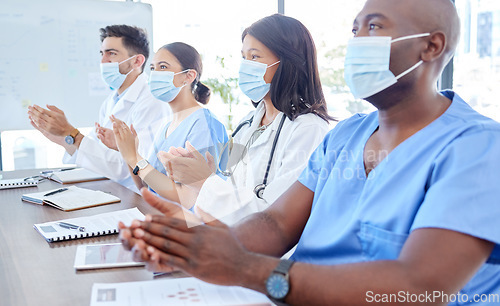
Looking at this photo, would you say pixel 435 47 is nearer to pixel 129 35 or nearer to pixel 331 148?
pixel 331 148

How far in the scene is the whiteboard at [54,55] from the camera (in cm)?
358

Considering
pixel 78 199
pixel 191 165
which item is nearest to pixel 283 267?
pixel 191 165

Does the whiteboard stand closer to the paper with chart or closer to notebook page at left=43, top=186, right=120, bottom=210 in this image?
notebook page at left=43, top=186, right=120, bottom=210

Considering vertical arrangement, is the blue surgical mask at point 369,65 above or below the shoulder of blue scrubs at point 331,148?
above

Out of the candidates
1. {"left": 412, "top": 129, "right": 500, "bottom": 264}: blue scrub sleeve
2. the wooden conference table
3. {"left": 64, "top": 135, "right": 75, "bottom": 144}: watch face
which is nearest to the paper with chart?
the wooden conference table

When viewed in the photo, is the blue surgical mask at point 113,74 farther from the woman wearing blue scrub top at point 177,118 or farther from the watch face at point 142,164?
the watch face at point 142,164

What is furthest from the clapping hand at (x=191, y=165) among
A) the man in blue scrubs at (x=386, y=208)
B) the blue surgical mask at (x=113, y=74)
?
the blue surgical mask at (x=113, y=74)

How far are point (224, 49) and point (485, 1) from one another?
2.18 m

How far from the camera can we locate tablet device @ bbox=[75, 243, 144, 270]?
1185 mm

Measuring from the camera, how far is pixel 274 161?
5.91ft

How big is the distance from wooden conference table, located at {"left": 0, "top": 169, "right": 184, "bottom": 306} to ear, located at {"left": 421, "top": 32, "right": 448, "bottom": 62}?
856mm

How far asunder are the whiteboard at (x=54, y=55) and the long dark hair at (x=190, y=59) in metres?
1.53

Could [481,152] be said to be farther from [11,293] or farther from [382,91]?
[11,293]

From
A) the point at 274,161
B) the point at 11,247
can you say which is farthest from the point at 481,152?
the point at 11,247
